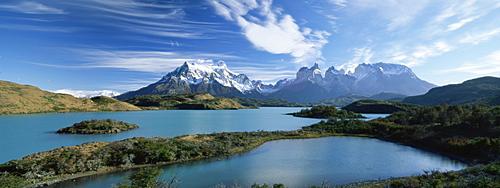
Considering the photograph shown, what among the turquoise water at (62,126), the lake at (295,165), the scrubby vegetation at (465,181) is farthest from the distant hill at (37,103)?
the scrubby vegetation at (465,181)

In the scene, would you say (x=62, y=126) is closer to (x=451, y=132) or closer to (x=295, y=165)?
(x=295, y=165)

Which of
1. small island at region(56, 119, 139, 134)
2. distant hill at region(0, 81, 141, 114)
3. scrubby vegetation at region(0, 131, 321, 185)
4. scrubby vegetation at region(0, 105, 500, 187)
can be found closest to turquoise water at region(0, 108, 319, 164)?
small island at region(56, 119, 139, 134)

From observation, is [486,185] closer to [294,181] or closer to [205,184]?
[294,181]

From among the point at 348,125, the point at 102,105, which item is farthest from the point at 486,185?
the point at 102,105

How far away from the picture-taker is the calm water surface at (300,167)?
2564cm

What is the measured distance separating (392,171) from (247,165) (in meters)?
19.2

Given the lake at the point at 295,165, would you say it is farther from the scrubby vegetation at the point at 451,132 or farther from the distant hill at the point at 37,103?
the distant hill at the point at 37,103

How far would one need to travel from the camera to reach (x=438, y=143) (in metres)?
45.0

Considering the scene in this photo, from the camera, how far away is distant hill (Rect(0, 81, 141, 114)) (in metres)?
137

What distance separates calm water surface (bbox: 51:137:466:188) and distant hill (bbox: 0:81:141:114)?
159 metres

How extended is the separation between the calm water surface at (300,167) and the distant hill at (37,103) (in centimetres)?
15949

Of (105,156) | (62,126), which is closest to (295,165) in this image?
(105,156)

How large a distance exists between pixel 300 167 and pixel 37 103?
192m

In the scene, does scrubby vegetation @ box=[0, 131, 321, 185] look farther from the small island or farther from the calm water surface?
the small island
